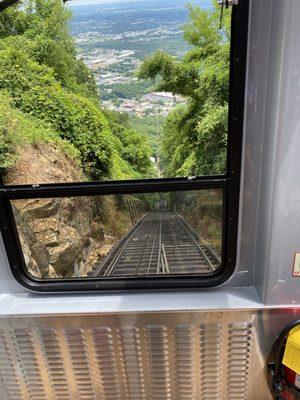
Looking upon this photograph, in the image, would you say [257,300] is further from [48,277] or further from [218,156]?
[48,277]

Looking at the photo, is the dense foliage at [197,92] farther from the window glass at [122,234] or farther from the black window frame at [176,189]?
the window glass at [122,234]

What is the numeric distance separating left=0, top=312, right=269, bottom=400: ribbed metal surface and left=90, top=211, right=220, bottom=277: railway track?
0.83ft

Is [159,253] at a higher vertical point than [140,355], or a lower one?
higher

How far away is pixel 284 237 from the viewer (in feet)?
5.34

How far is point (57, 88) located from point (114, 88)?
0.86 feet

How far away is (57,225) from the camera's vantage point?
1.83m

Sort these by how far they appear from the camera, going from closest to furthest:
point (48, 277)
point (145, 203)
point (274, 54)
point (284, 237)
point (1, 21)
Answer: point (274, 54)
point (1, 21)
point (284, 237)
point (145, 203)
point (48, 277)

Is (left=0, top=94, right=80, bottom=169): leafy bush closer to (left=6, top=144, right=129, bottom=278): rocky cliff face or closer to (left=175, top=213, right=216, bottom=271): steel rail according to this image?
(left=6, top=144, right=129, bottom=278): rocky cliff face

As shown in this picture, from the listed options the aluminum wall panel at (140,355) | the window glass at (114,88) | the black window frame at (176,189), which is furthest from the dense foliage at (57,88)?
the aluminum wall panel at (140,355)

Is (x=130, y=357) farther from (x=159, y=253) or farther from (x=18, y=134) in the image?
(x=18, y=134)

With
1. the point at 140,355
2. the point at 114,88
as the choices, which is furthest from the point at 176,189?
the point at 140,355

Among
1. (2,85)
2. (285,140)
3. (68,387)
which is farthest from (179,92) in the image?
(68,387)

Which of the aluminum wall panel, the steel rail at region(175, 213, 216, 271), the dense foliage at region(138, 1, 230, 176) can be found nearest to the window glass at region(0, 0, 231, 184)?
the dense foliage at region(138, 1, 230, 176)

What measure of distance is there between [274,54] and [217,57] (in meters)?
0.24
